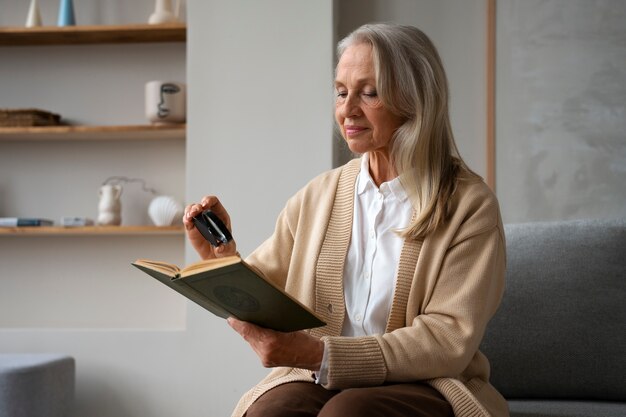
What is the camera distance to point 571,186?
3.30 m

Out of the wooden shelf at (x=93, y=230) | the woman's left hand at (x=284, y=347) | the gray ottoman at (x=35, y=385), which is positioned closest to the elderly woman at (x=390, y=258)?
the woman's left hand at (x=284, y=347)

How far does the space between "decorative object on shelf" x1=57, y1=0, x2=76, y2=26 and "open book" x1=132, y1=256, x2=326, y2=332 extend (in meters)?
2.27

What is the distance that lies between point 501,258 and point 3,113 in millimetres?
2443

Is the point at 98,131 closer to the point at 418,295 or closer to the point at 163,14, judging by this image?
the point at 163,14

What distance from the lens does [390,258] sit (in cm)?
190

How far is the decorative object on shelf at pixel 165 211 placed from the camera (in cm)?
357

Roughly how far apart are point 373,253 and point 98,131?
6.39 feet

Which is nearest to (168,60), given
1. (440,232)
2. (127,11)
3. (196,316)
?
(127,11)

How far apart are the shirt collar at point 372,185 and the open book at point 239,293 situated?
1.48 feet

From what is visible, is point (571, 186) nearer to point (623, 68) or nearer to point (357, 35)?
point (623, 68)

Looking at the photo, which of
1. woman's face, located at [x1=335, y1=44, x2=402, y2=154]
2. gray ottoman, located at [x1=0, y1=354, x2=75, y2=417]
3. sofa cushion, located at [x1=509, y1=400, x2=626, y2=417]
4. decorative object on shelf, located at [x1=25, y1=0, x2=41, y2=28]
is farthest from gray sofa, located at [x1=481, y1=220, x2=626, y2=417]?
decorative object on shelf, located at [x1=25, y1=0, x2=41, y2=28]

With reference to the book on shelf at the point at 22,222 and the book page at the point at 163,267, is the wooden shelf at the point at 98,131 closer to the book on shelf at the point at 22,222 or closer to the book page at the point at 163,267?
the book on shelf at the point at 22,222

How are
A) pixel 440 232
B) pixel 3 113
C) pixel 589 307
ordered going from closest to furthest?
1. pixel 440 232
2. pixel 589 307
3. pixel 3 113

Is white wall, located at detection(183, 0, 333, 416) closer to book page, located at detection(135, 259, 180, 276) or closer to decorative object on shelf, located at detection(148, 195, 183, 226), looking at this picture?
decorative object on shelf, located at detection(148, 195, 183, 226)
